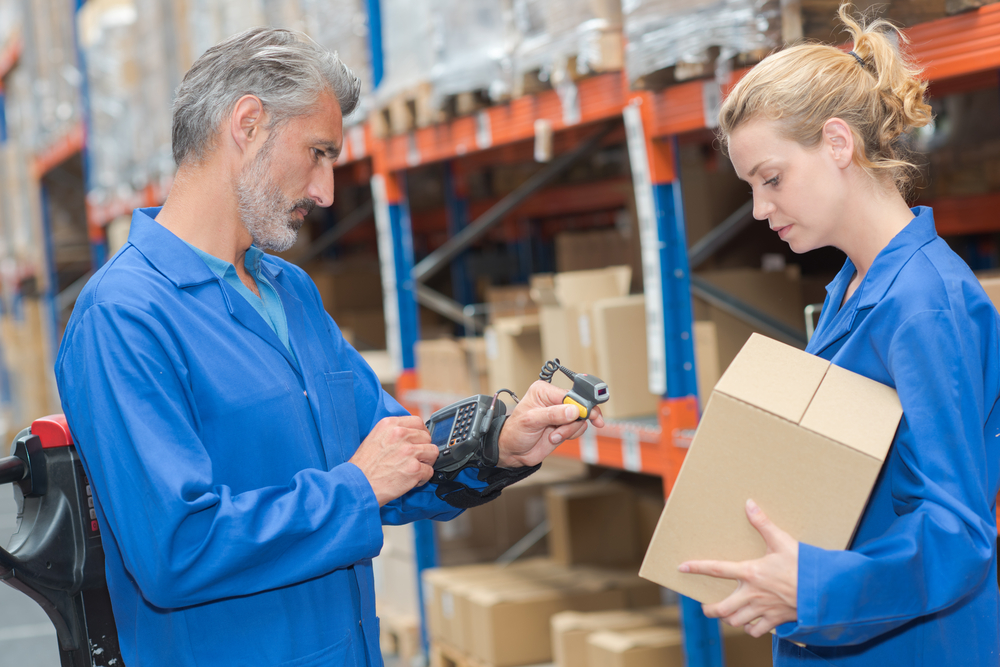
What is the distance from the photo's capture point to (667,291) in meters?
2.77

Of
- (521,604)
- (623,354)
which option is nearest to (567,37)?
(623,354)

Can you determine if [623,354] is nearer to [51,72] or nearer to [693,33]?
[693,33]

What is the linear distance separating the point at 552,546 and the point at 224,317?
2.92 meters

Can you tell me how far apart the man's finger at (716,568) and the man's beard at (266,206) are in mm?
901

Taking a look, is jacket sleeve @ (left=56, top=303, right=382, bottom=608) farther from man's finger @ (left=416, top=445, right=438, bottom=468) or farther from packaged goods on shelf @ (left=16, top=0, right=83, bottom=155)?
packaged goods on shelf @ (left=16, top=0, right=83, bottom=155)

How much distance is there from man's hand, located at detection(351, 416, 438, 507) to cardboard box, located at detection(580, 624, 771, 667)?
5.61 ft

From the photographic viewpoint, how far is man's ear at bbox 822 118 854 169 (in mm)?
1441

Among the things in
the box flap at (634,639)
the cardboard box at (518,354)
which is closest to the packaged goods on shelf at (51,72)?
the cardboard box at (518,354)

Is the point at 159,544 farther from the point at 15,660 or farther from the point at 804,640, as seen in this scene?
the point at 15,660

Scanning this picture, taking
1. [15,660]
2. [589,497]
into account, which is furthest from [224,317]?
[15,660]

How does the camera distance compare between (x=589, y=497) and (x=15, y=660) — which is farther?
(x=15, y=660)

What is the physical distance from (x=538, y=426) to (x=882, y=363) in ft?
2.36

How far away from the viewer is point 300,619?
1669 millimetres

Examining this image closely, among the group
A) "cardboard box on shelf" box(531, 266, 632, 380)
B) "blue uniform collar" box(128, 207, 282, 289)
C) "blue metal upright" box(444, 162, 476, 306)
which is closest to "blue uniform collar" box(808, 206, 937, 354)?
"blue uniform collar" box(128, 207, 282, 289)
